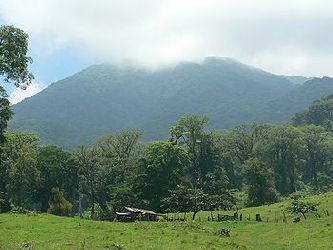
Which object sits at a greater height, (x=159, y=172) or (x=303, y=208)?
(x=159, y=172)

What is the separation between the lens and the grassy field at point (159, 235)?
3406 centimetres

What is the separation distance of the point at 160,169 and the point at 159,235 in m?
51.2

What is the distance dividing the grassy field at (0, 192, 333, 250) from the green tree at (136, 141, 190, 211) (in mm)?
36235

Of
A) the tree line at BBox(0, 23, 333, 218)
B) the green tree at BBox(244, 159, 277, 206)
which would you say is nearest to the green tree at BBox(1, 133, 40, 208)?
the tree line at BBox(0, 23, 333, 218)

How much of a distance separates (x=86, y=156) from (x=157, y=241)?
62.6 meters

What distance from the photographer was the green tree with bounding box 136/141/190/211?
89375mm

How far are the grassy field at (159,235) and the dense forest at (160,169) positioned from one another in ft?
71.8

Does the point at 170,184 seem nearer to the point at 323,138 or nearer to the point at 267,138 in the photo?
the point at 267,138

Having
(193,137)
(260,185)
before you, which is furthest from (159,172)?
(260,185)

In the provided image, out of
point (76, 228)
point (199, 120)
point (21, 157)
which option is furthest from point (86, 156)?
point (76, 228)

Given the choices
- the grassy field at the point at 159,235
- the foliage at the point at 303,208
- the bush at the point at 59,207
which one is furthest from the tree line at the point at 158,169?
the grassy field at the point at 159,235

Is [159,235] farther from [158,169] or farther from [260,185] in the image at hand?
[260,185]

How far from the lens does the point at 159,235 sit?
40.1 m

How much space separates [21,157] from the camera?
293 feet
